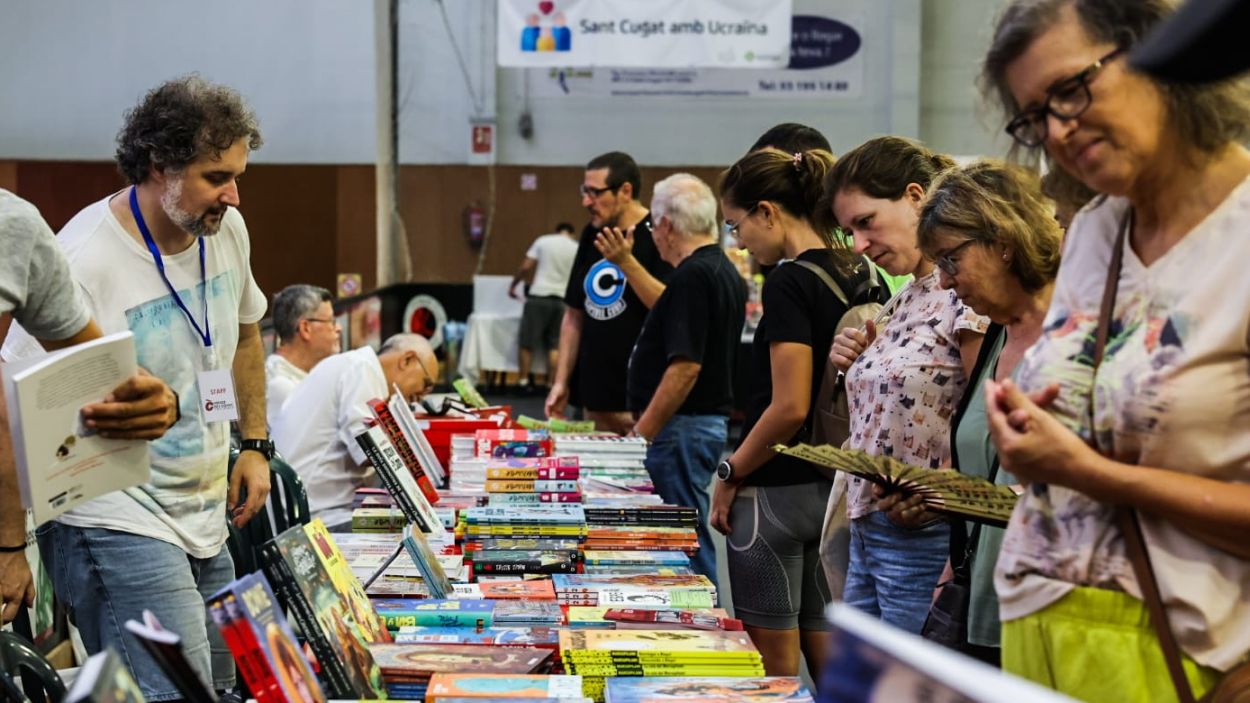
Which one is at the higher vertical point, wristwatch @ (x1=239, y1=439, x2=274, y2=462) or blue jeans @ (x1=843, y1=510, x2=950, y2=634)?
wristwatch @ (x1=239, y1=439, x2=274, y2=462)

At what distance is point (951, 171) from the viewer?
96.0 inches

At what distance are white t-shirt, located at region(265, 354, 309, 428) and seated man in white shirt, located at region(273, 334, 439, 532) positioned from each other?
0.39m

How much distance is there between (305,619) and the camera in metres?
1.87

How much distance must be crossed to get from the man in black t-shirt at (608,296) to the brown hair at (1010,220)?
9.12ft

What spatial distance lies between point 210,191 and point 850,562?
149cm

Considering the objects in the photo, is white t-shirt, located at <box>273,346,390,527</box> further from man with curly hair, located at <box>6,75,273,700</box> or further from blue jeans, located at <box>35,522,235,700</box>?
blue jeans, located at <box>35,522,235,700</box>

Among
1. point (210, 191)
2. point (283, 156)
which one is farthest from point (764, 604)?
point (283, 156)

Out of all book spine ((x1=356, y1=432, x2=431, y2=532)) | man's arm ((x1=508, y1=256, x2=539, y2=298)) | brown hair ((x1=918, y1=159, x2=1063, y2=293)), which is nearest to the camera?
brown hair ((x1=918, y1=159, x2=1063, y2=293))

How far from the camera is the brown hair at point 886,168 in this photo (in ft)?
9.37

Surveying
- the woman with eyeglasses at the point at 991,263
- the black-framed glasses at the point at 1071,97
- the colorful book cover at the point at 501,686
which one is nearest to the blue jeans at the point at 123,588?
the colorful book cover at the point at 501,686

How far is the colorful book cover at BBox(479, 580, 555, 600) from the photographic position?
2.65 m

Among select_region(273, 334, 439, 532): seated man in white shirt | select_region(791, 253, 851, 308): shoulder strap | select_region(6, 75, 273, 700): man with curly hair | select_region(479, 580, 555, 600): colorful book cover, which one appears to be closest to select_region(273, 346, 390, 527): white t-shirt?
select_region(273, 334, 439, 532): seated man in white shirt

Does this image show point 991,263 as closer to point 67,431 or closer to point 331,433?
point 67,431

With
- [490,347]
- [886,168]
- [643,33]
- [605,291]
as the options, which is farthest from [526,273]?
[886,168]
